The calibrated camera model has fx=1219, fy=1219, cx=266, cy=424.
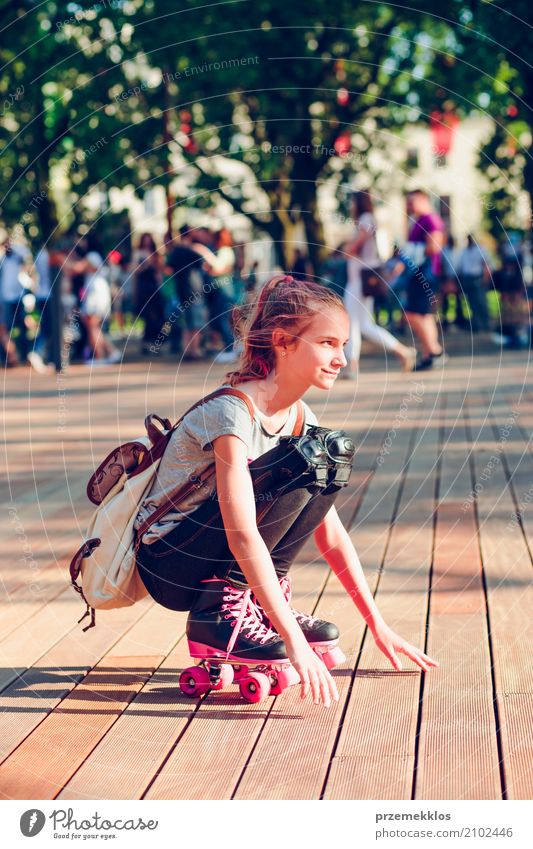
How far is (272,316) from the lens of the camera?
3.55 m

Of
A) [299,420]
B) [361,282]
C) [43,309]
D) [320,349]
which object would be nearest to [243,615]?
[299,420]

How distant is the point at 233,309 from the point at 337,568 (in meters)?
0.86

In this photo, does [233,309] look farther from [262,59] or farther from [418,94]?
[418,94]

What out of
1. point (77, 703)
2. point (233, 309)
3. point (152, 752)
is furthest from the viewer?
point (233, 309)

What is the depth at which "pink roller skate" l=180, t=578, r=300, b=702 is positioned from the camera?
3.54m

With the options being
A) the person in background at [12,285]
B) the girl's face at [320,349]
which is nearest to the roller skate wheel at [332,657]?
the girl's face at [320,349]

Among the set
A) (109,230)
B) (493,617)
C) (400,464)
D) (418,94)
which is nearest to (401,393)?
(400,464)

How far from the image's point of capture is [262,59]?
18266mm

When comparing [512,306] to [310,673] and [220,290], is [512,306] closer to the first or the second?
[220,290]

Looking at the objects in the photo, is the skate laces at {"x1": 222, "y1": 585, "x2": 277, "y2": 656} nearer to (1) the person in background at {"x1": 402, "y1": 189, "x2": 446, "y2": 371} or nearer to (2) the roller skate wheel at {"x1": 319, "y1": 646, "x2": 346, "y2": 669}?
(2) the roller skate wheel at {"x1": 319, "y1": 646, "x2": 346, "y2": 669}

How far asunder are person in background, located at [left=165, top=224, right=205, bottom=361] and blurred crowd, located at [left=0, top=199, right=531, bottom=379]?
26mm

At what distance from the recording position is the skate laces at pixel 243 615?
3.56 m

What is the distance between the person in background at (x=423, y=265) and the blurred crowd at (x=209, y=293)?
0.02m

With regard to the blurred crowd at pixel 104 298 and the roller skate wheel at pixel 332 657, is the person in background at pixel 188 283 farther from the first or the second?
the roller skate wheel at pixel 332 657
